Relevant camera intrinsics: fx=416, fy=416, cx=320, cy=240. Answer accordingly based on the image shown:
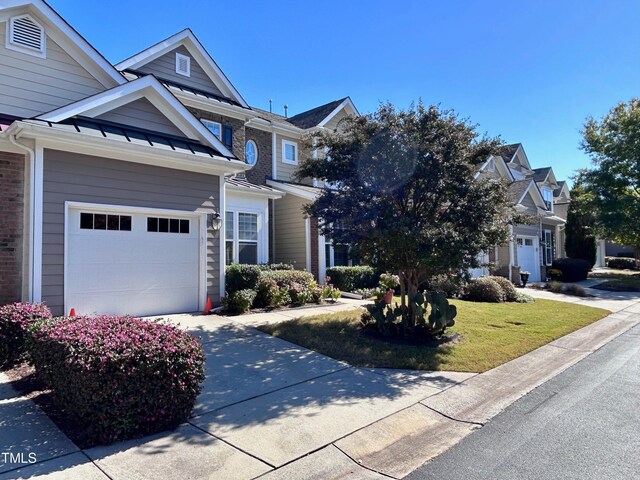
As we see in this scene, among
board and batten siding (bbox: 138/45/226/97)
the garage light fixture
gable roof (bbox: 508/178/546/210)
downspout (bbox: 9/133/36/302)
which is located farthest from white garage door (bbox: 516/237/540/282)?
downspout (bbox: 9/133/36/302)

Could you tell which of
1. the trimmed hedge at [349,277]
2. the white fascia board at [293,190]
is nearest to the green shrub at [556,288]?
the trimmed hedge at [349,277]

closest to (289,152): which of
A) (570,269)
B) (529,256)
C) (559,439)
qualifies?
(559,439)

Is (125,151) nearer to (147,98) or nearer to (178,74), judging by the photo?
(147,98)

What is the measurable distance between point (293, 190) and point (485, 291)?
26.4 ft

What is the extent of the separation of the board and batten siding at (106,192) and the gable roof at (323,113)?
33.0ft

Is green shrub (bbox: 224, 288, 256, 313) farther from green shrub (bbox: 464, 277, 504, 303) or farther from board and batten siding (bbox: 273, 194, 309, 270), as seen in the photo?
green shrub (bbox: 464, 277, 504, 303)

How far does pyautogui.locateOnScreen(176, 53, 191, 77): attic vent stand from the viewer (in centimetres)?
1475

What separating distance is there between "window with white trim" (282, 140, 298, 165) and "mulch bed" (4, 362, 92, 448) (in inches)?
542

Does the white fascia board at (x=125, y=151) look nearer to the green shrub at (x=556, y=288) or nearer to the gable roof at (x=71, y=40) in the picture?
the gable roof at (x=71, y=40)

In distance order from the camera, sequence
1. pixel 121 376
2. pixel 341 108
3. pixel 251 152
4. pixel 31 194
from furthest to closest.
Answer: pixel 341 108 → pixel 251 152 → pixel 31 194 → pixel 121 376

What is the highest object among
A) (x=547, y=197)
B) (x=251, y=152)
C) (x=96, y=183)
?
(x=251, y=152)

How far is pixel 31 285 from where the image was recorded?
7711 mm

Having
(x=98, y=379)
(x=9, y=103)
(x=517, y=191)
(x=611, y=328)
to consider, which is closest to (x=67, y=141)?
(x=9, y=103)

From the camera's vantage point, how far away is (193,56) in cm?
1512
